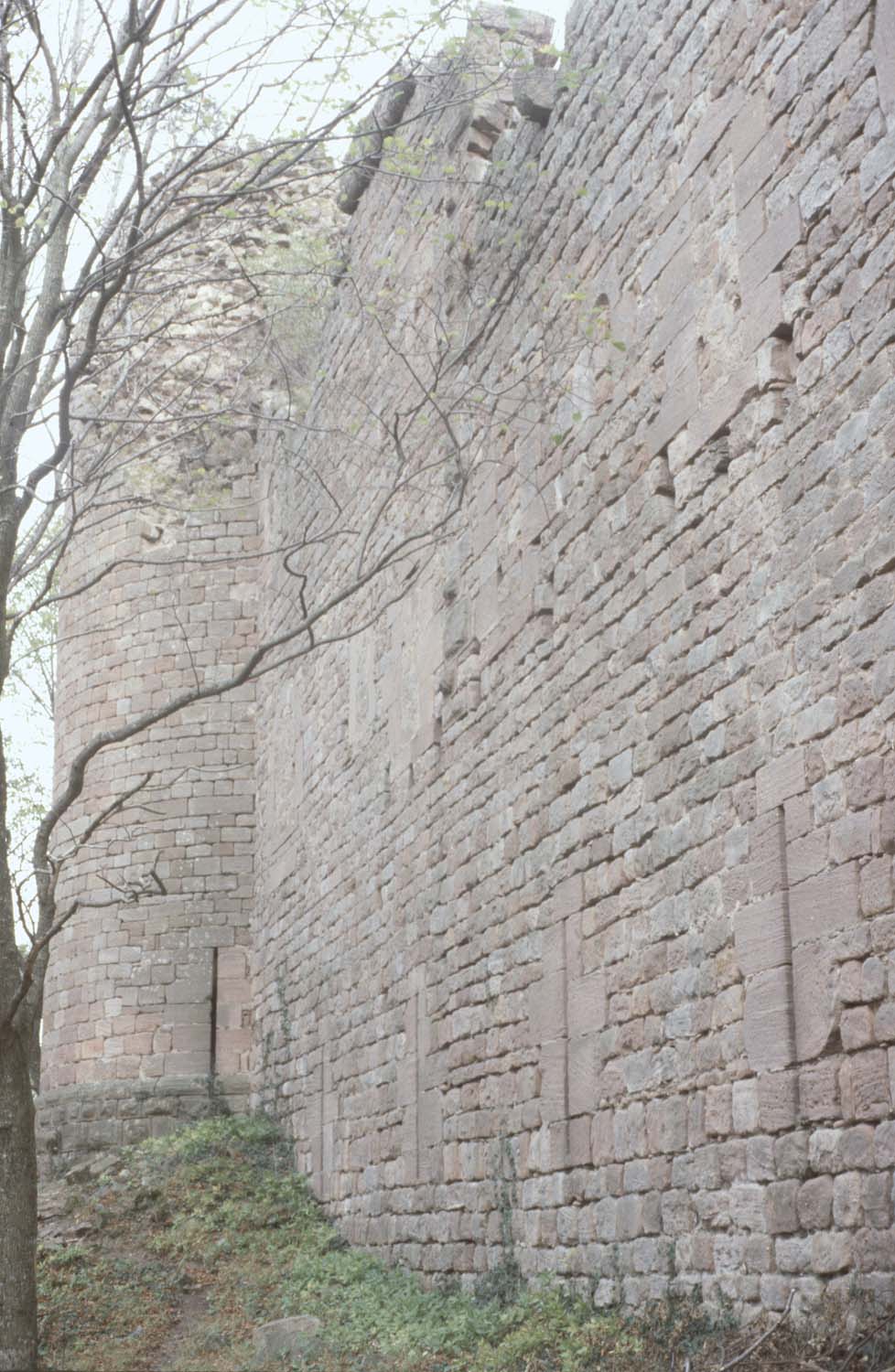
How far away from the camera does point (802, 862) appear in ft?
16.0

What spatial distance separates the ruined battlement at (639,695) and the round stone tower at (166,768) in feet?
9.21

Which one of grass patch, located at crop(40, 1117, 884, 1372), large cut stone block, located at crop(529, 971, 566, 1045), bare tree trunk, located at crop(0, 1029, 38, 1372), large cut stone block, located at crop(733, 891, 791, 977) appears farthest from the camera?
bare tree trunk, located at crop(0, 1029, 38, 1372)

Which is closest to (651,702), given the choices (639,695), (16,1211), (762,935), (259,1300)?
(639,695)

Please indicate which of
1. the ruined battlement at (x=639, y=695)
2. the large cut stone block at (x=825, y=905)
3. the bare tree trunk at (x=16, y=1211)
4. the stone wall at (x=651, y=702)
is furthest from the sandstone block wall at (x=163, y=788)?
the large cut stone block at (x=825, y=905)

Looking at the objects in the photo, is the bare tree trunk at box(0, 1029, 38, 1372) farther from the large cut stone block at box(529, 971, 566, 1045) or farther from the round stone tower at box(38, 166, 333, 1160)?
the round stone tower at box(38, 166, 333, 1160)

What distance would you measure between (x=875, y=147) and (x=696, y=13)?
5.79 feet

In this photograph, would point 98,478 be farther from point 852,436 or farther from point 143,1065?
point 143,1065

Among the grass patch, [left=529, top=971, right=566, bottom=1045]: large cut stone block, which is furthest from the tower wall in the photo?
[left=529, top=971, right=566, bottom=1045]: large cut stone block

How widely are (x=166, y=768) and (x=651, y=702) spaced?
23.4 feet

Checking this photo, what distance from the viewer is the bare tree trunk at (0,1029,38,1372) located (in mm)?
7047

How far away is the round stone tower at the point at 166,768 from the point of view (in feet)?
43.2

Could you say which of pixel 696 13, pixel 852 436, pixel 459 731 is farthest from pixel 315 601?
pixel 852 436

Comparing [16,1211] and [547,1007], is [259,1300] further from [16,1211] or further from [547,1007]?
[547,1007]

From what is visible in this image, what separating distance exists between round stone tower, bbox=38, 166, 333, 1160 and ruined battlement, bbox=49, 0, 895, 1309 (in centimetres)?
281
